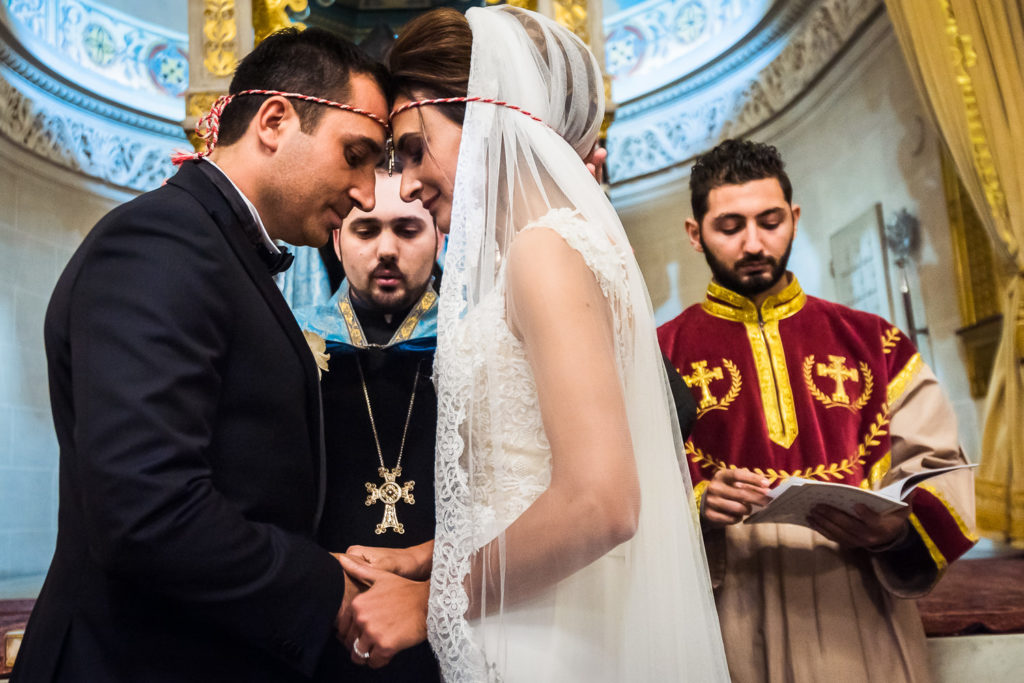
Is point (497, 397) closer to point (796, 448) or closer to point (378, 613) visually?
point (378, 613)

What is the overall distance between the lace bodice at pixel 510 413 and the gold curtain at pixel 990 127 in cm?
331

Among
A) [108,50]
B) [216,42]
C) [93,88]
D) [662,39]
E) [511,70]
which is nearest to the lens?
[511,70]

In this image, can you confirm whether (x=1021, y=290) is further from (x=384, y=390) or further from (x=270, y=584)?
(x=270, y=584)

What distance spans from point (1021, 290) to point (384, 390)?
3217mm

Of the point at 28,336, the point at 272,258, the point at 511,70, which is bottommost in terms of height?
the point at 28,336

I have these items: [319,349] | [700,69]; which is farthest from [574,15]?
[319,349]

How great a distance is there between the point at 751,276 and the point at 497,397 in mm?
1300

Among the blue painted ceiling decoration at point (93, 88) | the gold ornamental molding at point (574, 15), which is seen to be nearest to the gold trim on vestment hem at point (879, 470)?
the gold ornamental molding at point (574, 15)

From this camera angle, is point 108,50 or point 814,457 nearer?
point 814,457

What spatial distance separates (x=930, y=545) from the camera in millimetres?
2145

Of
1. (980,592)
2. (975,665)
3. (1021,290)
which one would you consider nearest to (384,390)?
(975,665)

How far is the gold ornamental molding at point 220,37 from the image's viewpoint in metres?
3.99

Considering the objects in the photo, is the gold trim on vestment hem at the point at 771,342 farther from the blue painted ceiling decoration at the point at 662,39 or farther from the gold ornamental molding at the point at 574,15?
the blue painted ceiling decoration at the point at 662,39

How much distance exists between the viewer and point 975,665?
8.59ft
